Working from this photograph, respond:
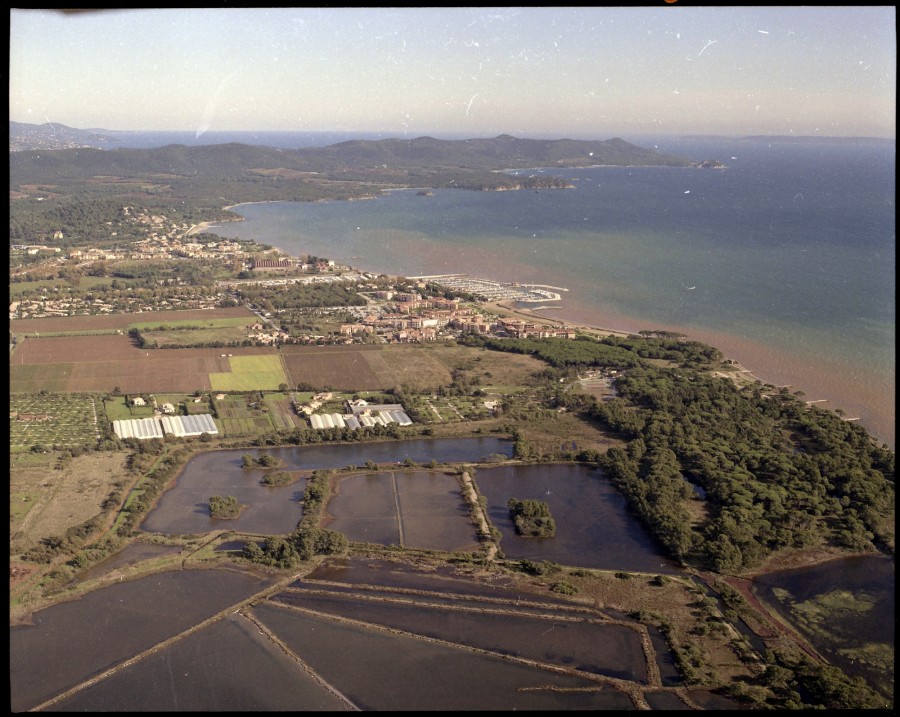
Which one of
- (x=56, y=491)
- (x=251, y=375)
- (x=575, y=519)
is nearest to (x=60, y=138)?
(x=251, y=375)

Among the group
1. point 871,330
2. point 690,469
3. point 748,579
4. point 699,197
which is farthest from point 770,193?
point 748,579

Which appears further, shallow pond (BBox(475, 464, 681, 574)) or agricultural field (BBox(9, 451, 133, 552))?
agricultural field (BBox(9, 451, 133, 552))

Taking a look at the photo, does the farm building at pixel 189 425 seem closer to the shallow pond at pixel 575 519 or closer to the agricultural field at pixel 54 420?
the agricultural field at pixel 54 420

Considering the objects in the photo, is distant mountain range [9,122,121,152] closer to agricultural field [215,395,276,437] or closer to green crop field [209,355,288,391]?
green crop field [209,355,288,391]

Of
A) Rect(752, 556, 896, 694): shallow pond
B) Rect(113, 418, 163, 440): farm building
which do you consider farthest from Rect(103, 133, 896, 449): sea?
Rect(113, 418, 163, 440): farm building

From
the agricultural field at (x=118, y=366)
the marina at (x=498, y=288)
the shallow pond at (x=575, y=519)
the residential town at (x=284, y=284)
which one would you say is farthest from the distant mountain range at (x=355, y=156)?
the shallow pond at (x=575, y=519)

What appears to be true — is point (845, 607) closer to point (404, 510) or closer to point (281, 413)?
point (404, 510)

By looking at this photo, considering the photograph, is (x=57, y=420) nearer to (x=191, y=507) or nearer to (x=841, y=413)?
(x=191, y=507)
